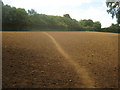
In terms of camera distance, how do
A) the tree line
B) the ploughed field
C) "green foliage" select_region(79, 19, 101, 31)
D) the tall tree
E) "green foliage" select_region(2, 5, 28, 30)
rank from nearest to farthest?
1. the ploughed field
2. the tall tree
3. "green foliage" select_region(2, 5, 28, 30)
4. the tree line
5. "green foliage" select_region(79, 19, 101, 31)

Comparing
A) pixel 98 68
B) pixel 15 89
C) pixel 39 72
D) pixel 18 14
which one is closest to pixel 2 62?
pixel 39 72

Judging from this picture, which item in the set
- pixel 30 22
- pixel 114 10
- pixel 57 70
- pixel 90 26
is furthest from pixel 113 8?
pixel 90 26


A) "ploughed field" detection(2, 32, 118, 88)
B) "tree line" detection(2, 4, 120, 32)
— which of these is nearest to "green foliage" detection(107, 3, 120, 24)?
"ploughed field" detection(2, 32, 118, 88)

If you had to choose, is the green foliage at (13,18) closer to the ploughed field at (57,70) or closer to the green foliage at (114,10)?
the green foliage at (114,10)

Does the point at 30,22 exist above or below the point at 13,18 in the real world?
below

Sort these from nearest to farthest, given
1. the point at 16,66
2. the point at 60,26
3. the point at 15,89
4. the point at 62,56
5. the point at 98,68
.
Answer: the point at 15,89 < the point at 16,66 < the point at 98,68 < the point at 62,56 < the point at 60,26

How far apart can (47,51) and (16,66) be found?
→ 456 cm

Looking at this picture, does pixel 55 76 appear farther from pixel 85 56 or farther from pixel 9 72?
pixel 85 56

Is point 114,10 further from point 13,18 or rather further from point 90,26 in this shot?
→ point 90,26

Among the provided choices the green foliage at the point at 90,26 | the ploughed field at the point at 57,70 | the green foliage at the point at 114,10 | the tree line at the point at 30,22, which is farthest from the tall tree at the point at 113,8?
the green foliage at the point at 90,26

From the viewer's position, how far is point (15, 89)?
862 centimetres

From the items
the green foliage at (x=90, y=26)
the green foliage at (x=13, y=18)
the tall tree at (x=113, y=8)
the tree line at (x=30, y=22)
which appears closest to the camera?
the tall tree at (x=113, y=8)

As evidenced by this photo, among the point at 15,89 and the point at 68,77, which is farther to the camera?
the point at 68,77

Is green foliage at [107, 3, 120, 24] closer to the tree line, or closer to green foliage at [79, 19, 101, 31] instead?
the tree line
